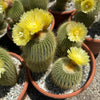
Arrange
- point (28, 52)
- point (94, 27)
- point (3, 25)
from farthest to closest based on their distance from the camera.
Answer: point (3, 25), point (94, 27), point (28, 52)

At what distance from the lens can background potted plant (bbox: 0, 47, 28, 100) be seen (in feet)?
3.38

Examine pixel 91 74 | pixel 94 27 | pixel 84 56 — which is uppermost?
pixel 84 56

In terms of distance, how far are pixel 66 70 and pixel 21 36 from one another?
1.51 ft

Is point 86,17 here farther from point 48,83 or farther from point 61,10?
point 48,83

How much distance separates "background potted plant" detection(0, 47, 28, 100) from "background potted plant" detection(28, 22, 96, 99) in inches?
4.1

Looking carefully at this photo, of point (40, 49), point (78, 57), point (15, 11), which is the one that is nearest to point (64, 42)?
point (78, 57)

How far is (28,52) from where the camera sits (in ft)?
3.20

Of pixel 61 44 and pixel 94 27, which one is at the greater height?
pixel 61 44

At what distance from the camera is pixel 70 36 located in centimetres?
117

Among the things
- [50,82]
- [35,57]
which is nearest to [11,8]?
[35,57]

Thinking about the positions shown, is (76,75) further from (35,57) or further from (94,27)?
(94,27)

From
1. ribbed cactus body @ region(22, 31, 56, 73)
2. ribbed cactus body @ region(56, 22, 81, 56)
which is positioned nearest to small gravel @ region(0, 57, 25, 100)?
→ ribbed cactus body @ region(22, 31, 56, 73)

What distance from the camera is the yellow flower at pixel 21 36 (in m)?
0.85

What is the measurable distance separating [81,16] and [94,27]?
365mm
